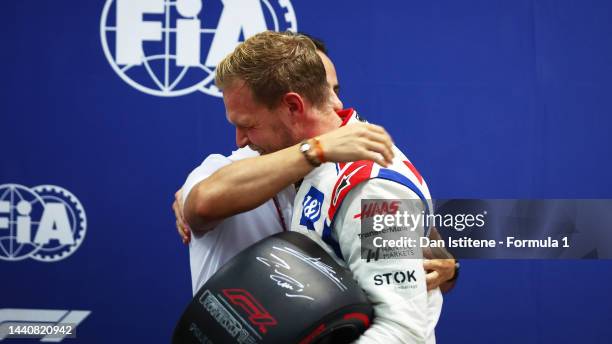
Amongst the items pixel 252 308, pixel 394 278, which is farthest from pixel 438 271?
pixel 252 308

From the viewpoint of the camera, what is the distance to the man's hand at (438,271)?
124 centimetres

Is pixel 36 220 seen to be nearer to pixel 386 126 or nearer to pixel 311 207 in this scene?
pixel 386 126

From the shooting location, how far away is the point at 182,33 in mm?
2160

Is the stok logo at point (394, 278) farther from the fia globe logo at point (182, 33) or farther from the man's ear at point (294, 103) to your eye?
the fia globe logo at point (182, 33)

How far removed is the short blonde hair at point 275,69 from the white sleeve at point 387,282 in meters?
0.21

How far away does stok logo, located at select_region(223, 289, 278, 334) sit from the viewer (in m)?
0.95

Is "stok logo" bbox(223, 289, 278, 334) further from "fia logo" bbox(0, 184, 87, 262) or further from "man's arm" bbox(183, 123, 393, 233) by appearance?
"fia logo" bbox(0, 184, 87, 262)

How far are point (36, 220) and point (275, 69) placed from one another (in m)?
1.39

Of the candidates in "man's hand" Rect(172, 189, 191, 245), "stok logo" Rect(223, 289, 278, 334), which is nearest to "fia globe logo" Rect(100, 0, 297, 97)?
"man's hand" Rect(172, 189, 191, 245)

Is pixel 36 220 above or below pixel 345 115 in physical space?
below

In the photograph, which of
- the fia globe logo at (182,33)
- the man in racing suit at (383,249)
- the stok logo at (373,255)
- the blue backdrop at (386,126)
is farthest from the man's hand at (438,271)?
the fia globe logo at (182,33)

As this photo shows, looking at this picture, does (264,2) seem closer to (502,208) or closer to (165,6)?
(165,6)

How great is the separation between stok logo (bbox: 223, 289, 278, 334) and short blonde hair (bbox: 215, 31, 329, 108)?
31 cm

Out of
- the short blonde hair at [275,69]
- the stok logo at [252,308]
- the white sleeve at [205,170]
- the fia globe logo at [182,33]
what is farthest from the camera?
the fia globe logo at [182,33]
